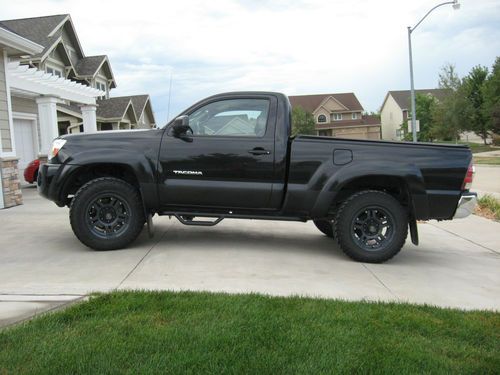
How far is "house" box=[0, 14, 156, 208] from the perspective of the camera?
10.9 metres

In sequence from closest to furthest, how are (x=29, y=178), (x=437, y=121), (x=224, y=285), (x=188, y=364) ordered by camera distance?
(x=188, y=364) < (x=224, y=285) < (x=29, y=178) < (x=437, y=121)

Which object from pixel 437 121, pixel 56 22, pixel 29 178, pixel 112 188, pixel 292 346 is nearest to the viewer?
pixel 292 346

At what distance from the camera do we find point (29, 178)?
15.4 metres

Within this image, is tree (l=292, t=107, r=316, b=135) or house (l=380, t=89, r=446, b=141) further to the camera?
house (l=380, t=89, r=446, b=141)

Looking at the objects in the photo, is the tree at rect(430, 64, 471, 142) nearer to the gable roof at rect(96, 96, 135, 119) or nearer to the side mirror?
the gable roof at rect(96, 96, 135, 119)

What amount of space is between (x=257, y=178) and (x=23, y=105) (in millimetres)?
14292

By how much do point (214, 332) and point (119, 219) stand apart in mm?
A: 3098

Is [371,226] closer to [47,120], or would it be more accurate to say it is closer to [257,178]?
[257,178]

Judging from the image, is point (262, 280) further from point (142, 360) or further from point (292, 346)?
point (142, 360)

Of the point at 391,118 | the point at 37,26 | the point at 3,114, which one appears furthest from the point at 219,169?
the point at 391,118

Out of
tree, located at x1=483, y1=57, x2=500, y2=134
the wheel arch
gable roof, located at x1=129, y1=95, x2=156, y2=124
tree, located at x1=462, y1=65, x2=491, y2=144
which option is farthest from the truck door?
tree, located at x1=462, y1=65, x2=491, y2=144

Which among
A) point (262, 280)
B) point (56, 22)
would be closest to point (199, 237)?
point (262, 280)

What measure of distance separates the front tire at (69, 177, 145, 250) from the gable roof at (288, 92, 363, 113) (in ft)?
193

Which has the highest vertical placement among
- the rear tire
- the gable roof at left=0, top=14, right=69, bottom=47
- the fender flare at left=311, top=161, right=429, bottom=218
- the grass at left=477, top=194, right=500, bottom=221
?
the gable roof at left=0, top=14, right=69, bottom=47
